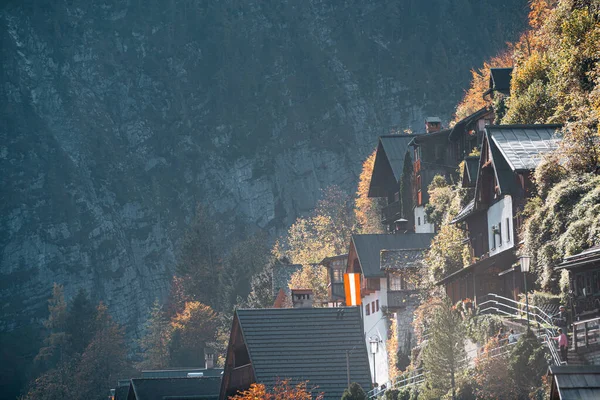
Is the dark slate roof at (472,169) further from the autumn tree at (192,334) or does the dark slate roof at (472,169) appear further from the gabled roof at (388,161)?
the autumn tree at (192,334)

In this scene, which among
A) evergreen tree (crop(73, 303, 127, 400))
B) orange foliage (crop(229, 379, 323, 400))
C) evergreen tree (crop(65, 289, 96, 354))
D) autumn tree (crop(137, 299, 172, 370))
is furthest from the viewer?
evergreen tree (crop(65, 289, 96, 354))

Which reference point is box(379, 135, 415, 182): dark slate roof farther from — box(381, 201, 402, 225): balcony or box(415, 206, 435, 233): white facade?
box(415, 206, 435, 233): white facade

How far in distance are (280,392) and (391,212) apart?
53.6 meters

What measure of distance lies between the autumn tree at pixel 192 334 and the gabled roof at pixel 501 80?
58193 mm

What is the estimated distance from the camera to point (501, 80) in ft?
237

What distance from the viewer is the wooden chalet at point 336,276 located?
80250 millimetres

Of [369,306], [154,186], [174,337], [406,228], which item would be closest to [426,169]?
[406,228]

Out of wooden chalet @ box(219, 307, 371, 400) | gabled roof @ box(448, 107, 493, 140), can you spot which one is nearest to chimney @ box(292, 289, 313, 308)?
wooden chalet @ box(219, 307, 371, 400)

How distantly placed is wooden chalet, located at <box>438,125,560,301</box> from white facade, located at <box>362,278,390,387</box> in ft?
36.0

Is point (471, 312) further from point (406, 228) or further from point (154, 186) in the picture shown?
point (154, 186)

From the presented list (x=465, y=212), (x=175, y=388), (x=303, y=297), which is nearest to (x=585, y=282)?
(x=303, y=297)

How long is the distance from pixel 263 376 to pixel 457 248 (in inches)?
754

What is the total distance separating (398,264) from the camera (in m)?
64.0

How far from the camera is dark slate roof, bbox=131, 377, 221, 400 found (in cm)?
5419
